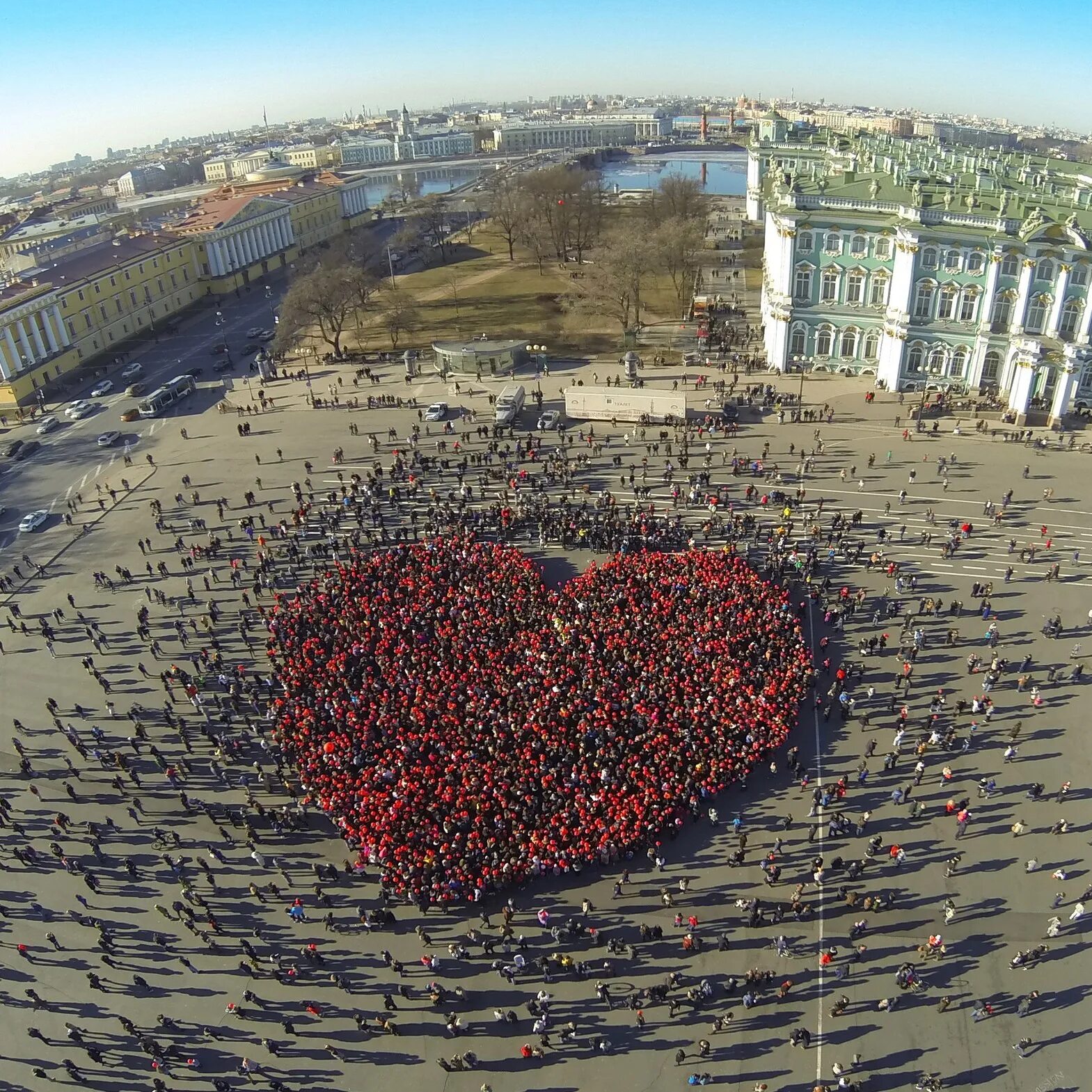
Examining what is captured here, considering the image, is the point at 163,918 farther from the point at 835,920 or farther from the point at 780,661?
the point at 780,661

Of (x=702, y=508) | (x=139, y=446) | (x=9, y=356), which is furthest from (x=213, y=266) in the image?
(x=702, y=508)

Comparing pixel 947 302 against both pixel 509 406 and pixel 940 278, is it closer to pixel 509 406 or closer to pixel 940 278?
pixel 940 278

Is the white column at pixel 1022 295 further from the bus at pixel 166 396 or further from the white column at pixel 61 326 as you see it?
the white column at pixel 61 326

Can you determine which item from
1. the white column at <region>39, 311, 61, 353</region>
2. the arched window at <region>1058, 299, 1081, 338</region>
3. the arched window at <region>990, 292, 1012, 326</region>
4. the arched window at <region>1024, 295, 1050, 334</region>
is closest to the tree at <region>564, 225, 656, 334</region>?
the arched window at <region>990, 292, 1012, 326</region>

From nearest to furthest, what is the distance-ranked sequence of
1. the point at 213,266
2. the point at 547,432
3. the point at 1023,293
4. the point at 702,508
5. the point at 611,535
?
1. the point at 611,535
2. the point at 702,508
3. the point at 1023,293
4. the point at 547,432
5. the point at 213,266

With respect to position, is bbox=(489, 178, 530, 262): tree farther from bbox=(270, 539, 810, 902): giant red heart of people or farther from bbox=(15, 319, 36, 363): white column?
bbox=(270, 539, 810, 902): giant red heart of people

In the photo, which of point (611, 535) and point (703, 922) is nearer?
point (703, 922)

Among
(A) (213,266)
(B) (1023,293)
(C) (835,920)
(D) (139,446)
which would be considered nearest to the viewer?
(C) (835,920)

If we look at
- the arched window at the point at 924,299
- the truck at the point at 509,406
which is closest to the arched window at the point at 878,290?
the arched window at the point at 924,299
